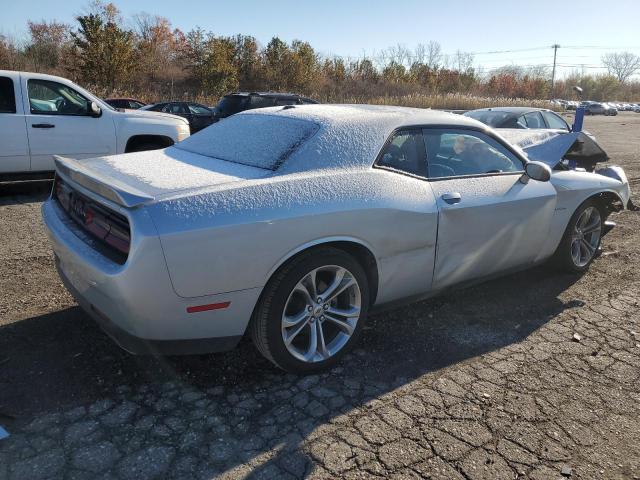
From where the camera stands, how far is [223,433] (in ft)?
8.29

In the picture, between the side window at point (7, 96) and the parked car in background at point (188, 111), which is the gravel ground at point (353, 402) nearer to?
the side window at point (7, 96)

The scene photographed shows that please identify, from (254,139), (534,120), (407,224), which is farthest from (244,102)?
(407,224)

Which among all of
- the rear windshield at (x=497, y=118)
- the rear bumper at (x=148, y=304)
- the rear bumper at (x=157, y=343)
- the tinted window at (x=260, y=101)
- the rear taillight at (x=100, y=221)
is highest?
the tinted window at (x=260, y=101)

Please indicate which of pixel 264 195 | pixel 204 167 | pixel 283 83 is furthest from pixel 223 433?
pixel 283 83

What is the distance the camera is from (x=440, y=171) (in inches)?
141

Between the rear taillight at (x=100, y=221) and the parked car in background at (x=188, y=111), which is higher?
the parked car in background at (x=188, y=111)

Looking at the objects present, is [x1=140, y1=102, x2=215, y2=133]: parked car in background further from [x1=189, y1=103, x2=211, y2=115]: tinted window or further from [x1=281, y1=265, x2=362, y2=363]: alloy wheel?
[x1=281, y1=265, x2=362, y2=363]: alloy wheel

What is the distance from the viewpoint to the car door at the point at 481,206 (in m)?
3.47

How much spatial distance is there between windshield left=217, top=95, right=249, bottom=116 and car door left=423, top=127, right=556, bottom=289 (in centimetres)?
1070

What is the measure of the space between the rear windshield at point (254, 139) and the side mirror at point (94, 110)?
14.7 ft

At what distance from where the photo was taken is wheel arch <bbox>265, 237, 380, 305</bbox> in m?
2.76

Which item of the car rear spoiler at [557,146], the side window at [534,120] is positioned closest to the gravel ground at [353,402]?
the car rear spoiler at [557,146]

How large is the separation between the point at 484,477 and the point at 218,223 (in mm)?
1675

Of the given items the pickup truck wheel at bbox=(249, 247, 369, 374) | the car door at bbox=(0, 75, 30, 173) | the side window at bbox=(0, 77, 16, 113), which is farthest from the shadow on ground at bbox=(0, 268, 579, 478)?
the side window at bbox=(0, 77, 16, 113)
